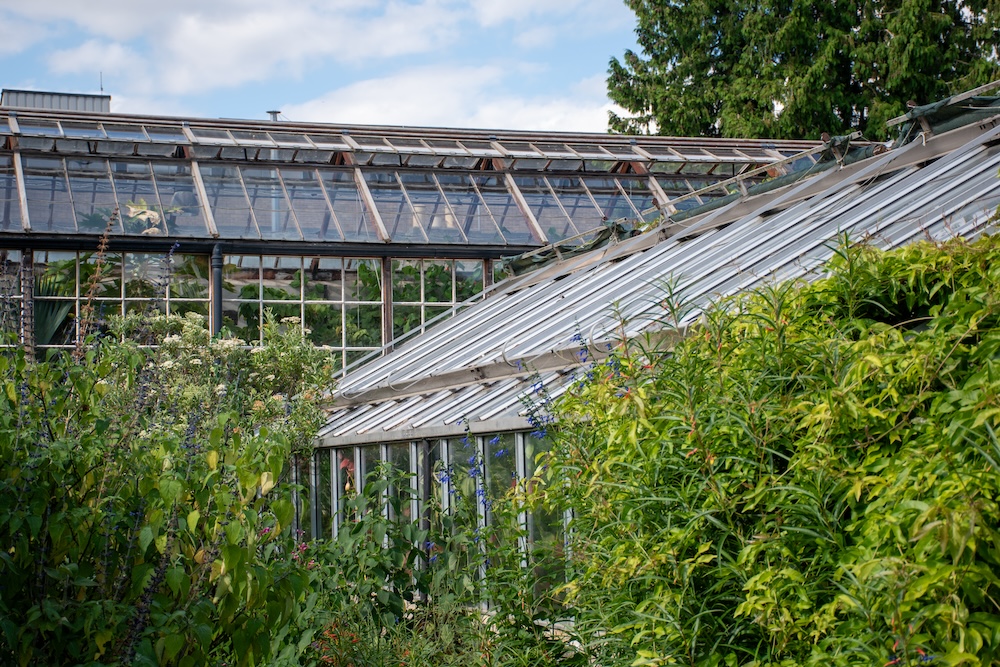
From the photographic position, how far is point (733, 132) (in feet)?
111

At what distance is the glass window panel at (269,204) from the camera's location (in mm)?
19375

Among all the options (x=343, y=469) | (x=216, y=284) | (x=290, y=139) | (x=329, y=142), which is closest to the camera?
(x=343, y=469)

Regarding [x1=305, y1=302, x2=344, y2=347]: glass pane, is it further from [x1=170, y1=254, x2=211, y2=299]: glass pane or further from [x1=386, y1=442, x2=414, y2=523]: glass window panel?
[x1=386, y1=442, x2=414, y2=523]: glass window panel

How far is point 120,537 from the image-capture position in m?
4.22

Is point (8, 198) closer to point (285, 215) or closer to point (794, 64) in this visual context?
point (285, 215)

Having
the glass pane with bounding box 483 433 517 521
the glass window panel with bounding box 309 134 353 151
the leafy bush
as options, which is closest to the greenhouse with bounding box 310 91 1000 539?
the glass pane with bounding box 483 433 517 521

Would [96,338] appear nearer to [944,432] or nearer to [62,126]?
[944,432]

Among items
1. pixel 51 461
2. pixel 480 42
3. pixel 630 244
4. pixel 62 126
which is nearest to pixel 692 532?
pixel 51 461

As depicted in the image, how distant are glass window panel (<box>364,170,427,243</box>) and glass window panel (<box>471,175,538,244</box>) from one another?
5.29 feet

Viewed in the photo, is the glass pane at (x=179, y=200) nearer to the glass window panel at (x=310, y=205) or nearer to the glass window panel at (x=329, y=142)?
the glass window panel at (x=310, y=205)

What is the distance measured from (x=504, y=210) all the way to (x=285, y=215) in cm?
411

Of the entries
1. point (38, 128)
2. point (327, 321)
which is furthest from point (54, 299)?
point (327, 321)

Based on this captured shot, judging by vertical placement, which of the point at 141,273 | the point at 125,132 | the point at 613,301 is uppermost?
the point at 125,132

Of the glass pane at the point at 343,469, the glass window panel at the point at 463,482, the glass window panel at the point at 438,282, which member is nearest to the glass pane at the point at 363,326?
the glass window panel at the point at 438,282
